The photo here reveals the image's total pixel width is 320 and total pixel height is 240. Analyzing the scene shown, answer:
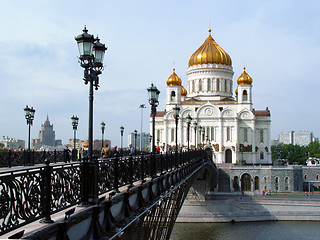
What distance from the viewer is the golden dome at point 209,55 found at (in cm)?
5716

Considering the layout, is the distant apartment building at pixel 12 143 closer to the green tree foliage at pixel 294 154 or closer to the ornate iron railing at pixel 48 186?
the green tree foliage at pixel 294 154

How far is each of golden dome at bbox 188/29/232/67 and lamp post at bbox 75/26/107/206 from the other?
1941 inches

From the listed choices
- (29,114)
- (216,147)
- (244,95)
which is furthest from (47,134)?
(29,114)

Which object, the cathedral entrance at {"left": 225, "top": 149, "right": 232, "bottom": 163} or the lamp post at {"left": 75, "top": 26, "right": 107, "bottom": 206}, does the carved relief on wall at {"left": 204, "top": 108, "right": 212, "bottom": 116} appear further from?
→ the lamp post at {"left": 75, "top": 26, "right": 107, "bottom": 206}

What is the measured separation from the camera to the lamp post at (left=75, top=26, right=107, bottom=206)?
645 cm

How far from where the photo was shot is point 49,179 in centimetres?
520

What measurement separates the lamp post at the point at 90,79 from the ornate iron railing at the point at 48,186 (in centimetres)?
2

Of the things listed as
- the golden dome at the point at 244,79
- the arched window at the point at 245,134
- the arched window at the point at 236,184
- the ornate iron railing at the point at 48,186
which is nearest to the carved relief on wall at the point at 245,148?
the arched window at the point at 245,134

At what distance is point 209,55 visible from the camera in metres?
57.3

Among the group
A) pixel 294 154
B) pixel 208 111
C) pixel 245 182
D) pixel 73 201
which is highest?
pixel 208 111

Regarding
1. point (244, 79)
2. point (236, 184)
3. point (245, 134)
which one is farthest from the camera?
point (244, 79)

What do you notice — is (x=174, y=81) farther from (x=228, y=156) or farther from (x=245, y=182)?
(x=245, y=182)

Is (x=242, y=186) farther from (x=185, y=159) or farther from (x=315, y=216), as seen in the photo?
(x=185, y=159)

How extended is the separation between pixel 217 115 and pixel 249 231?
24230mm
